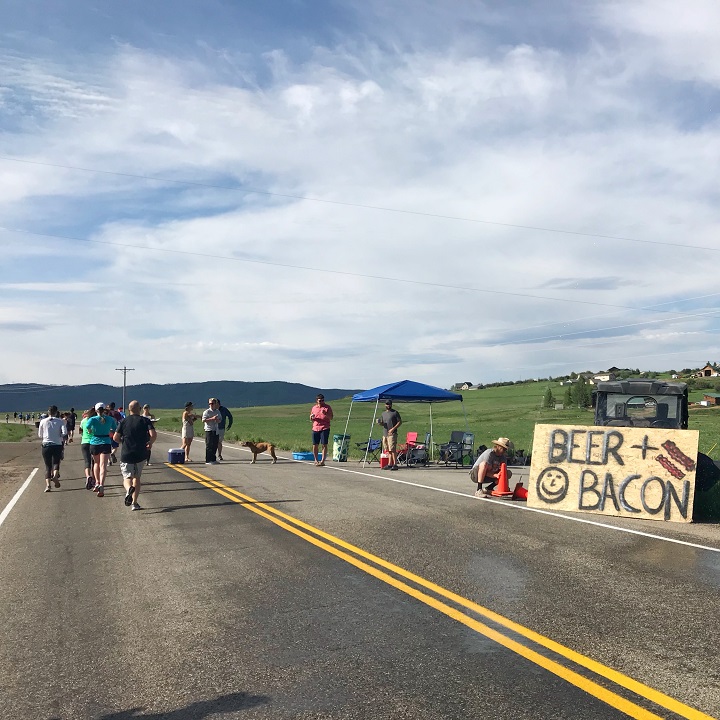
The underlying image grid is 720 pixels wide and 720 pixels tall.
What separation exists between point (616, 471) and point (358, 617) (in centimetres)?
778

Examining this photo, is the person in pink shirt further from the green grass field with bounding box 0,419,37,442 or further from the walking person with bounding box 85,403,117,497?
the green grass field with bounding box 0,419,37,442

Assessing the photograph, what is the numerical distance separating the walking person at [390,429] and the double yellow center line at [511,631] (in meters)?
11.1

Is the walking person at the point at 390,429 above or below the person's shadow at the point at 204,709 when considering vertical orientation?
above

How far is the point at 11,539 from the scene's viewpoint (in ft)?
34.5

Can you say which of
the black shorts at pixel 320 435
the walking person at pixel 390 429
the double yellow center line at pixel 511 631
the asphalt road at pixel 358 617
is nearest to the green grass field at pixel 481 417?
the black shorts at pixel 320 435

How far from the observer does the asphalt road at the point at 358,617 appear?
15.2ft

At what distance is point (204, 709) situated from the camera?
4.48 m

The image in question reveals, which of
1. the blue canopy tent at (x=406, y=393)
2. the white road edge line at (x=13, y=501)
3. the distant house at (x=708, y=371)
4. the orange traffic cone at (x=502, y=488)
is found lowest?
Result: the white road edge line at (x=13, y=501)

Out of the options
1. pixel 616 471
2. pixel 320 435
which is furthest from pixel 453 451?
pixel 616 471

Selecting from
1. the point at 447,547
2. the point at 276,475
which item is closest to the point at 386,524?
the point at 447,547

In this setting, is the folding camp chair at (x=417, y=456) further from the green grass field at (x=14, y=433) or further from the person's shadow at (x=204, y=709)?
the green grass field at (x=14, y=433)

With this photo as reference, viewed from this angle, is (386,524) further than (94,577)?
Yes

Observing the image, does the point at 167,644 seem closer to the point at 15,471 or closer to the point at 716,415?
the point at 15,471

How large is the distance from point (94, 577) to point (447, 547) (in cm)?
400
